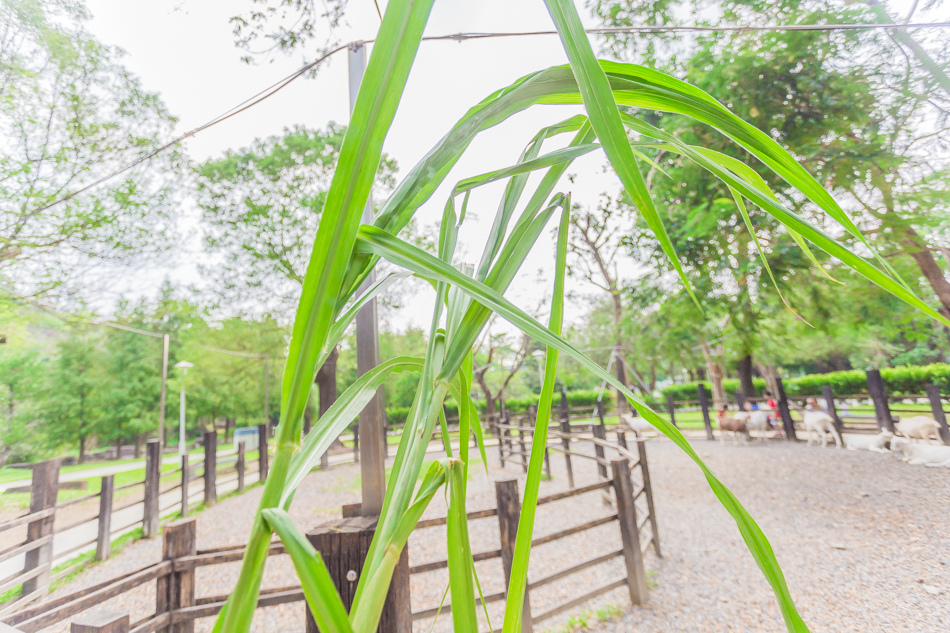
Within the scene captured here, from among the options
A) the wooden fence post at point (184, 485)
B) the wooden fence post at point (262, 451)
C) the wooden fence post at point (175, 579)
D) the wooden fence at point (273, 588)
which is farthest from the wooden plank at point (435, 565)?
the wooden fence post at point (262, 451)

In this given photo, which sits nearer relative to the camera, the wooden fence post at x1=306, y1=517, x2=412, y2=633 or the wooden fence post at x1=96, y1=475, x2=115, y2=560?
the wooden fence post at x1=306, y1=517, x2=412, y2=633

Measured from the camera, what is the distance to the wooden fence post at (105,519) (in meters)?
1.11

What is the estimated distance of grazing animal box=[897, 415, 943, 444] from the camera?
2.79ft

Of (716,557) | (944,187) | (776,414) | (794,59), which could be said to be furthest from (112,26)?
(776,414)

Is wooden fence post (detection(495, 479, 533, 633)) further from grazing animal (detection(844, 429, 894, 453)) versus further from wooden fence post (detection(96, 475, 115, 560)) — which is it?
wooden fence post (detection(96, 475, 115, 560))

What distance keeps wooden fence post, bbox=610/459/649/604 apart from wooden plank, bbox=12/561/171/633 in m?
0.90

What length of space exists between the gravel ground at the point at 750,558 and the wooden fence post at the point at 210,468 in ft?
0.50

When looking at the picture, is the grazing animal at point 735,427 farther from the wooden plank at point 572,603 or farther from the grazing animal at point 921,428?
the wooden plank at point 572,603

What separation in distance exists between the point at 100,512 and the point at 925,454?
227cm

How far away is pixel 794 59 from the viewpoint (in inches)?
36.1

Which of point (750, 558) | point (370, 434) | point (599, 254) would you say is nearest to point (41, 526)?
point (370, 434)

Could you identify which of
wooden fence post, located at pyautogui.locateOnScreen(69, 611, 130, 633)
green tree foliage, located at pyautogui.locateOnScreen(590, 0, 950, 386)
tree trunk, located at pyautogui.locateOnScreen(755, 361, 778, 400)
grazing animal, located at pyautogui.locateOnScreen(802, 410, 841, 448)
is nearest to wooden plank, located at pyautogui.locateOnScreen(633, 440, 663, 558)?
green tree foliage, located at pyautogui.locateOnScreen(590, 0, 950, 386)

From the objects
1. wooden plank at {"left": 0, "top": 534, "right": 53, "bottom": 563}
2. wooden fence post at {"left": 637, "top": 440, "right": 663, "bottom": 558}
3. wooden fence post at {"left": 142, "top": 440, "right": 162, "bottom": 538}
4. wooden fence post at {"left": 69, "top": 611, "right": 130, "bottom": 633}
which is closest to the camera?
wooden fence post at {"left": 69, "top": 611, "right": 130, "bottom": 633}

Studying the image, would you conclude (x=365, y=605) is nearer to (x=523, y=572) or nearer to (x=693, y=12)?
(x=523, y=572)
